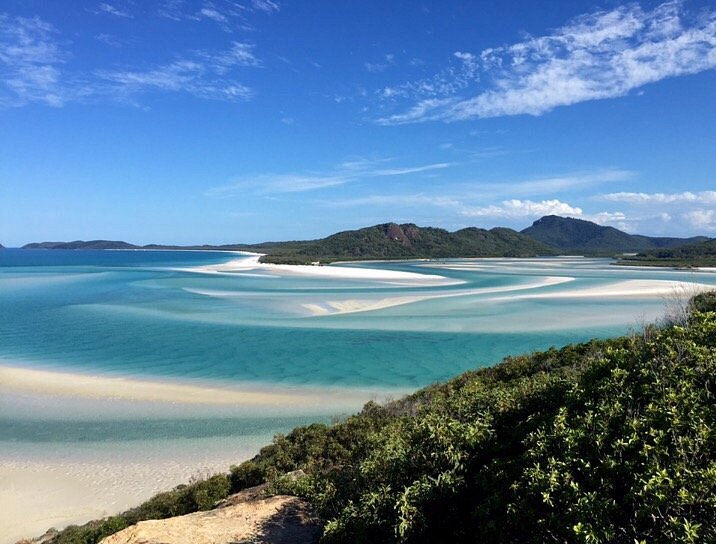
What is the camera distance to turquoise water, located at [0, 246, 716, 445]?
1660 centimetres

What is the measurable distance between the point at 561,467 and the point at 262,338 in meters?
25.6

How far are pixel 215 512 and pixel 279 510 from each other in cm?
106

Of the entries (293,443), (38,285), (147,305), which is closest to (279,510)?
(293,443)

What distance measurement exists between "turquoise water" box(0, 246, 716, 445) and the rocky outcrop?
8447 mm

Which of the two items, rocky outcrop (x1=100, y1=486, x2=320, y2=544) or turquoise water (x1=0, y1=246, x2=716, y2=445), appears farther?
turquoise water (x1=0, y1=246, x2=716, y2=445)

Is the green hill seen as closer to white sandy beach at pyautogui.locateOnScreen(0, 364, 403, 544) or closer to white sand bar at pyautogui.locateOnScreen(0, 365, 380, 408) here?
white sandy beach at pyautogui.locateOnScreen(0, 364, 403, 544)

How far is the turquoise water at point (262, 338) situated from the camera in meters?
16.6

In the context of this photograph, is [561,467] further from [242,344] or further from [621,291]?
[621,291]

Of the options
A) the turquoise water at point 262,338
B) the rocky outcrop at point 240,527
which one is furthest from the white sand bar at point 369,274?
the rocky outcrop at point 240,527

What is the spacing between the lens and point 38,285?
62.7 meters

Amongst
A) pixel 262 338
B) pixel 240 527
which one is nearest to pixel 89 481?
pixel 240 527

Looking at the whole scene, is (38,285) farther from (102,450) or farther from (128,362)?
(102,450)

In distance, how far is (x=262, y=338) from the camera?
28.6 m

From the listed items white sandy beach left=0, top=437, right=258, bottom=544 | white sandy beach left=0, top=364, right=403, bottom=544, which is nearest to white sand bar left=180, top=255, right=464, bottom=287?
white sandy beach left=0, top=364, right=403, bottom=544
